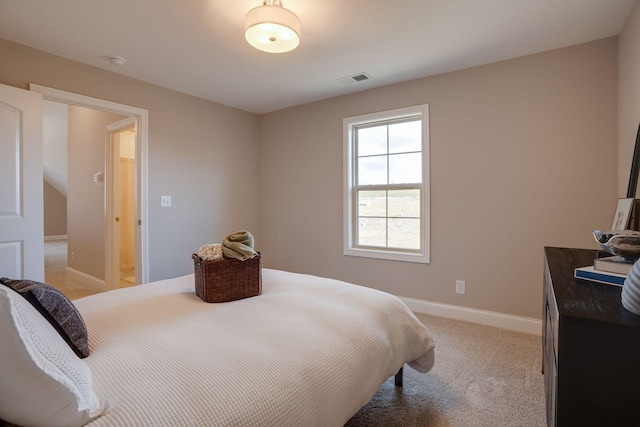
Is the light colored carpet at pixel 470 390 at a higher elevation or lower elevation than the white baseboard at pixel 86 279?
lower

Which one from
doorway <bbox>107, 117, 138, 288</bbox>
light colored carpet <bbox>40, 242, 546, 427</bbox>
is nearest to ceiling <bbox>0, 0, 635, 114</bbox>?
doorway <bbox>107, 117, 138, 288</bbox>

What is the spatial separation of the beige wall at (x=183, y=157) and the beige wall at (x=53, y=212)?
23.8 ft

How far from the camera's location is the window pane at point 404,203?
10.8ft

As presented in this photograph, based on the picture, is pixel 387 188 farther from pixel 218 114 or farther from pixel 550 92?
pixel 218 114

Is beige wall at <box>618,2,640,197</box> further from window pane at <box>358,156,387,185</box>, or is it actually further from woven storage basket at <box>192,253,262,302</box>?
woven storage basket at <box>192,253,262,302</box>

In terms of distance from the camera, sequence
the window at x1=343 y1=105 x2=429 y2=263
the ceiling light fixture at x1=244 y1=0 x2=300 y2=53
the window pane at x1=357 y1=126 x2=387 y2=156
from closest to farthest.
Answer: the ceiling light fixture at x1=244 y1=0 x2=300 y2=53 < the window at x1=343 y1=105 x2=429 y2=263 < the window pane at x1=357 y1=126 x2=387 y2=156

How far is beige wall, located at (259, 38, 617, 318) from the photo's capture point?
2.43 m

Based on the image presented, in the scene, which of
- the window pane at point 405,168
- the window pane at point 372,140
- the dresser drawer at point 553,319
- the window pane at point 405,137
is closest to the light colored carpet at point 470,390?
the dresser drawer at point 553,319

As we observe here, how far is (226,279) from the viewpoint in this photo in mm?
1638

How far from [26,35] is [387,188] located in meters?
3.23

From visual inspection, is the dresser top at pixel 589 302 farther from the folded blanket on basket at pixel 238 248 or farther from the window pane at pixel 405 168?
the window pane at pixel 405 168

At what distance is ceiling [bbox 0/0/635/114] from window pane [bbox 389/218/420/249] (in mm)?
1439

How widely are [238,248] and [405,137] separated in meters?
2.31

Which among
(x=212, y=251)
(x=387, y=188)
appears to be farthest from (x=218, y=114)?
(x=212, y=251)
